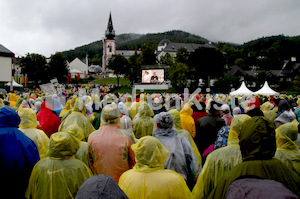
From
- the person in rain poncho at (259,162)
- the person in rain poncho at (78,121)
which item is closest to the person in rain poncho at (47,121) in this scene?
the person in rain poncho at (78,121)

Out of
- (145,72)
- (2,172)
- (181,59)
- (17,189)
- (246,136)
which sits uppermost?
(181,59)

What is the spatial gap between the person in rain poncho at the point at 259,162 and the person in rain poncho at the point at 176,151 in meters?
1.76

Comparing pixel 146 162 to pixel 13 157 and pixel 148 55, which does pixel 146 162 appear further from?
pixel 148 55

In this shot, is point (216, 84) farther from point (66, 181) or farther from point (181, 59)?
point (66, 181)

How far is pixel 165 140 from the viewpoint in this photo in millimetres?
4234

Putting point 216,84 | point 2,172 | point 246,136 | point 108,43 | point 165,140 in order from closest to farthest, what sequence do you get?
1. point 246,136
2. point 2,172
3. point 165,140
4. point 216,84
5. point 108,43

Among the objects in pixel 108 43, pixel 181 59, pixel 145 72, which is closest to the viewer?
pixel 145 72

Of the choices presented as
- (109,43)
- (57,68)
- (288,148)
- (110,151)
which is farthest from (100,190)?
(109,43)

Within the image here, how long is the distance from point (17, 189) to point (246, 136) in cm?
315

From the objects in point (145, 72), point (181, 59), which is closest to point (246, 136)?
point (145, 72)

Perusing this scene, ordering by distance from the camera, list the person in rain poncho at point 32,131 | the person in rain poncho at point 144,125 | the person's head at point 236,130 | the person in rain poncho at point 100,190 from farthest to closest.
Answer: the person in rain poncho at point 144,125 < the person in rain poncho at point 32,131 < the person's head at point 236,130 < the person in rain poncho at point 100,190

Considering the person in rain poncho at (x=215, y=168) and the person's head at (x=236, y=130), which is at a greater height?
the person's head at (x=236, y=130)

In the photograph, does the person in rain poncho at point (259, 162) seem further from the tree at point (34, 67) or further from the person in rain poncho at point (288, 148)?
the tree at point (34, 67)

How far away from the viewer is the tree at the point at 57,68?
69.6m
